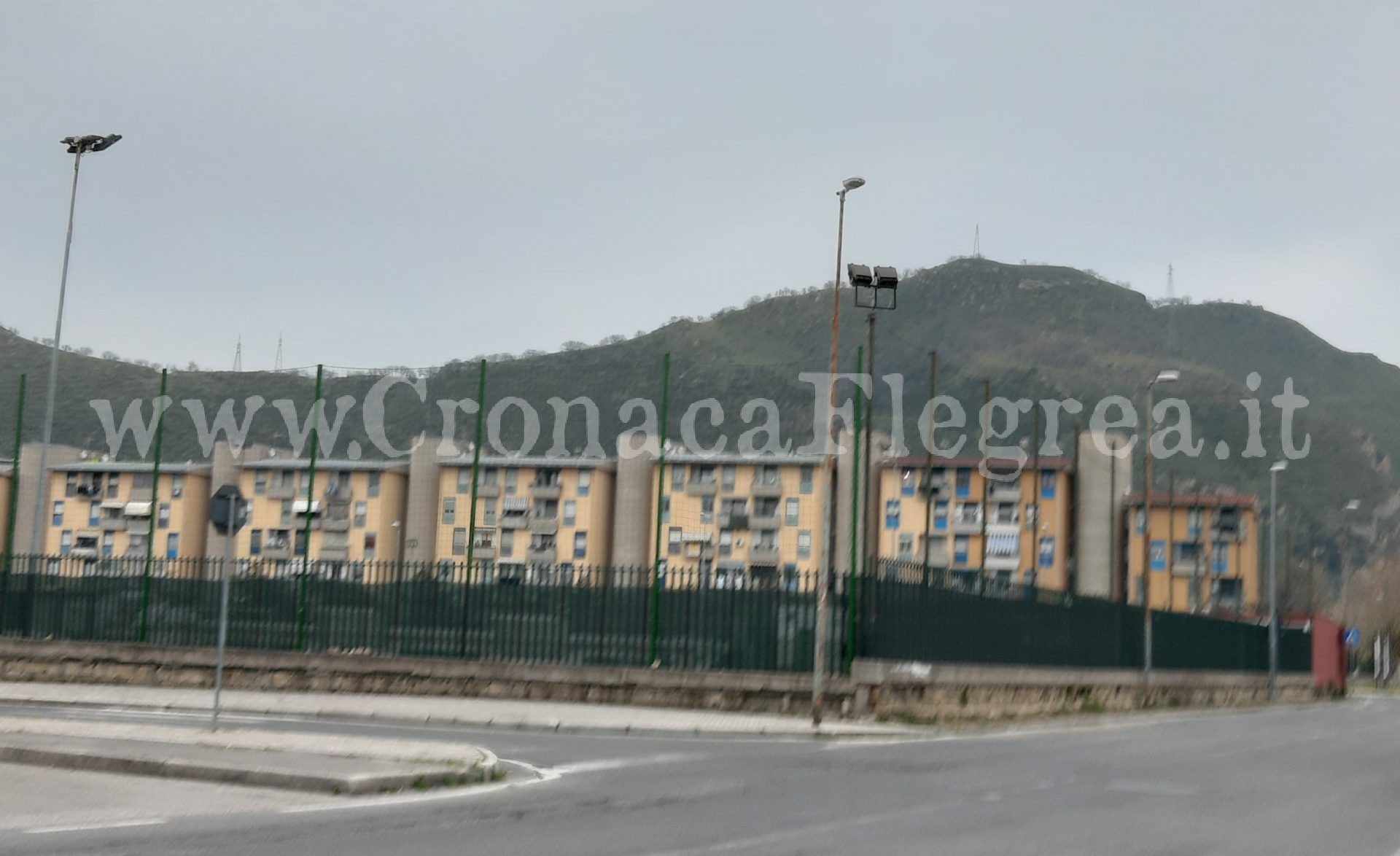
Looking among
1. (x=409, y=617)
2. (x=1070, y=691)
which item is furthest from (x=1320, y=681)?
(x=409, y=617)

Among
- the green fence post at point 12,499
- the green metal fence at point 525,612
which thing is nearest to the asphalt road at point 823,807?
the green metal fence at point 525,612

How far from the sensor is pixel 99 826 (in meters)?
9.29

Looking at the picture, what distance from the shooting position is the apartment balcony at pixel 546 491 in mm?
108312

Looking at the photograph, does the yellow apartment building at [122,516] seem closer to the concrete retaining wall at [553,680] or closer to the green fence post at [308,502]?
the concrete retaining wall at [553,680]

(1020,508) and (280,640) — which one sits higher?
(1020,508)

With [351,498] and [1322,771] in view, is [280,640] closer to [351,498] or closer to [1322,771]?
[1322,771]

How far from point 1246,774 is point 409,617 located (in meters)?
14.5

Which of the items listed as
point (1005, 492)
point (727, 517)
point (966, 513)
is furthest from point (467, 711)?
point (1005, 492)

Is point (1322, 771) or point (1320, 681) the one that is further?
point (1320, 681)

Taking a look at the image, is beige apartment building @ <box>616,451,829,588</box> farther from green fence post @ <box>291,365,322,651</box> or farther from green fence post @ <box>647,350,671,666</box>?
green fence post @ <box>291,365,322,651</box>

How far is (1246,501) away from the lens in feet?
362

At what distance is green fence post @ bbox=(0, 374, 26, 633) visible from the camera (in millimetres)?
28969

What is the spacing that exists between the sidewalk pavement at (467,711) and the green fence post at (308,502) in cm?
141

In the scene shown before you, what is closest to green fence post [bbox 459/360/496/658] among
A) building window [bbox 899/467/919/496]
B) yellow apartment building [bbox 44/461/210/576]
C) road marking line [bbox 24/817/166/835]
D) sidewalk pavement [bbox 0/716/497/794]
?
yellow apartment building [bbox 44/461/210/576]
